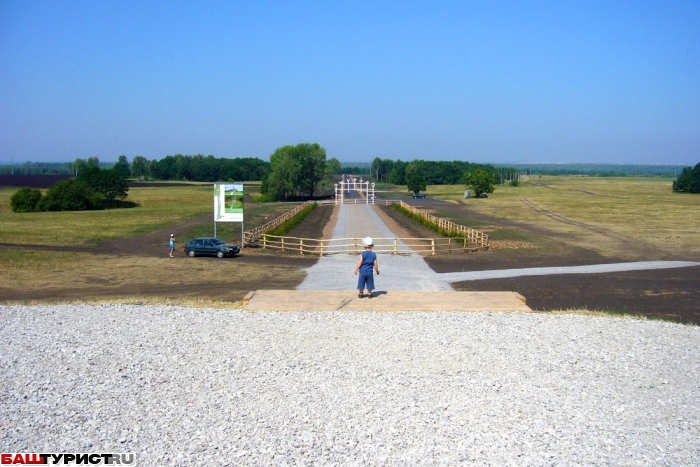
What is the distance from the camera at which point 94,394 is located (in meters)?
8.18

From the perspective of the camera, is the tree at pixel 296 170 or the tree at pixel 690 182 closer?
the tree at pixel 296 170

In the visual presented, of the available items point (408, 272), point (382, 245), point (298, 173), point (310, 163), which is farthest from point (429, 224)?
point (310, 163)

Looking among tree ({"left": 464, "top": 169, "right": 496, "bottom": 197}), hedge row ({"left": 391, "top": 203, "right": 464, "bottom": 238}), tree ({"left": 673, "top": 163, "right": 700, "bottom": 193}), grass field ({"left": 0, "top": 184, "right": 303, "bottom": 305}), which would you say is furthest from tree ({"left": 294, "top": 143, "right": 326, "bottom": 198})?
grass field ({"left": 0, "top": 184, "right": 303, "bottom": 305})

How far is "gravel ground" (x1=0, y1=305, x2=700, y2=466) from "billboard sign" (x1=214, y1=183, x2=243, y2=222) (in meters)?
22.7

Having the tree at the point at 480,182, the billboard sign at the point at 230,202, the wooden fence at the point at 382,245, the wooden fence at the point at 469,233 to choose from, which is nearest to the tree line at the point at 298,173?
the tree at the point at 480,182

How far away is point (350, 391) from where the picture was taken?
8500mm

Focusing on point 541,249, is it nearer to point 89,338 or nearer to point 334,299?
point 334,299

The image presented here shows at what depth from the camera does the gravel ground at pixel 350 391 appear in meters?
6.91

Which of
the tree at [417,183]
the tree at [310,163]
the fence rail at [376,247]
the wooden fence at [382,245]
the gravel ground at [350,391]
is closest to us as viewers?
the gravel ground at [350,391]

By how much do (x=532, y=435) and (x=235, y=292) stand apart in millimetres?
14950

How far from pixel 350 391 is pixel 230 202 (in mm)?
27762

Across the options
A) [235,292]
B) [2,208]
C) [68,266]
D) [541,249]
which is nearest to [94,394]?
[235,292]

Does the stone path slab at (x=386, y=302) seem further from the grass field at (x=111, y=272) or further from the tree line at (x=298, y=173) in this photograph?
the tree line at (x=298, y=173)

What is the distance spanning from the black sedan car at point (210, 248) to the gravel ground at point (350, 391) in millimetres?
19444
